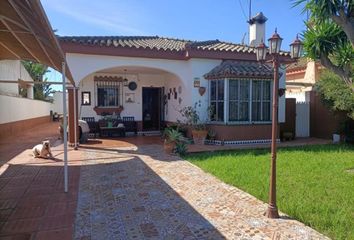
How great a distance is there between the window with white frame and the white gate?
2.81m

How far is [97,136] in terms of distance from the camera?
49.0 ft

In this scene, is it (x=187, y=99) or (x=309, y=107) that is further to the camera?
(x=309, y=107)

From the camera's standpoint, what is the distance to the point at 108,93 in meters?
15.6

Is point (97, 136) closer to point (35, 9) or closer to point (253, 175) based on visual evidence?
point (253, 175)

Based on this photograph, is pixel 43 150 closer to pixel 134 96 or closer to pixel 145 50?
pixel 145 50

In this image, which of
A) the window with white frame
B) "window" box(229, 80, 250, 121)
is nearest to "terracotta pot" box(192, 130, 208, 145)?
the window with white frame

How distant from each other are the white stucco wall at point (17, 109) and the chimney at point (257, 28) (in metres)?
12.9

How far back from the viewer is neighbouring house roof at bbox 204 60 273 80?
11.8 metres

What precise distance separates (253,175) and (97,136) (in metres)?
9.55

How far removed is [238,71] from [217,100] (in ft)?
4.65

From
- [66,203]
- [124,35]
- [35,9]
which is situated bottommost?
[66,203]

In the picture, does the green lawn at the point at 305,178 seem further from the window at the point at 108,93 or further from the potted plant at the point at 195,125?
the window at the point at 108,93

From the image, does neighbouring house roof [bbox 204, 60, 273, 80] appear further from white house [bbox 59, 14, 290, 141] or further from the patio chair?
the patio chair

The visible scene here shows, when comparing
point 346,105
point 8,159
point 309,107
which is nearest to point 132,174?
point 8,159
